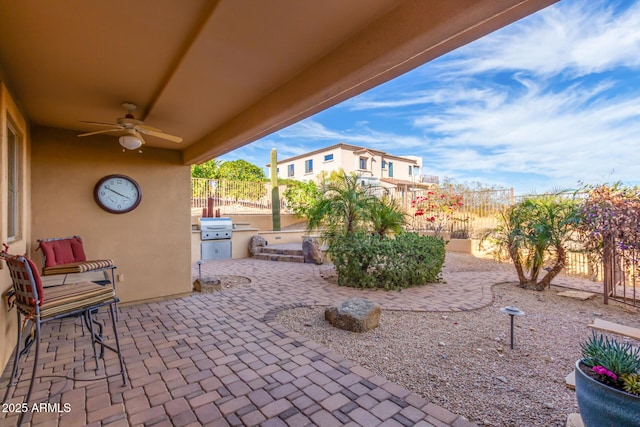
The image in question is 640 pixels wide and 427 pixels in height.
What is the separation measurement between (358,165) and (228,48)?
2008 centimetres

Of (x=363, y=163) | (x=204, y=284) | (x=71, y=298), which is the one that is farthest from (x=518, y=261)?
(x=363, y=163)

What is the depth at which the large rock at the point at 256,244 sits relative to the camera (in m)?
9.09

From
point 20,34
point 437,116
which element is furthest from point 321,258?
point 437,116

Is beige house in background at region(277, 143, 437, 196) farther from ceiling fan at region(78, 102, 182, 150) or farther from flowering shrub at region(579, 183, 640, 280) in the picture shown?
ceiling fan at region(78, 102, 182, 150)

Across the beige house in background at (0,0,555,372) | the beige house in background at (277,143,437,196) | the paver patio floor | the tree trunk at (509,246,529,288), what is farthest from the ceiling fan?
the beige house in background at (277,143,437,196)

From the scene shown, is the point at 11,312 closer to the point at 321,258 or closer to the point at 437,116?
the point at 321,258

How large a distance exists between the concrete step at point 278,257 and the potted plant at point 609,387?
22.7 feet

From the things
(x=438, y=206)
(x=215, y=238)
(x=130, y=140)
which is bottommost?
(x=215, y=238)

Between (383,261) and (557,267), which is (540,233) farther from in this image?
(383,261)

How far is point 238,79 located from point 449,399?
Answer: 116 inches

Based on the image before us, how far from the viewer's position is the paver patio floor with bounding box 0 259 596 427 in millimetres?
1867

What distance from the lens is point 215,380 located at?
7.55 feet

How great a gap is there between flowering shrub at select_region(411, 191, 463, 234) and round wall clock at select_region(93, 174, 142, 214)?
7342 millimetres

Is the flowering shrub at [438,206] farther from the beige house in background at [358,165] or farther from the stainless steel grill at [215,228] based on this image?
the beige house in background at [358,165]
